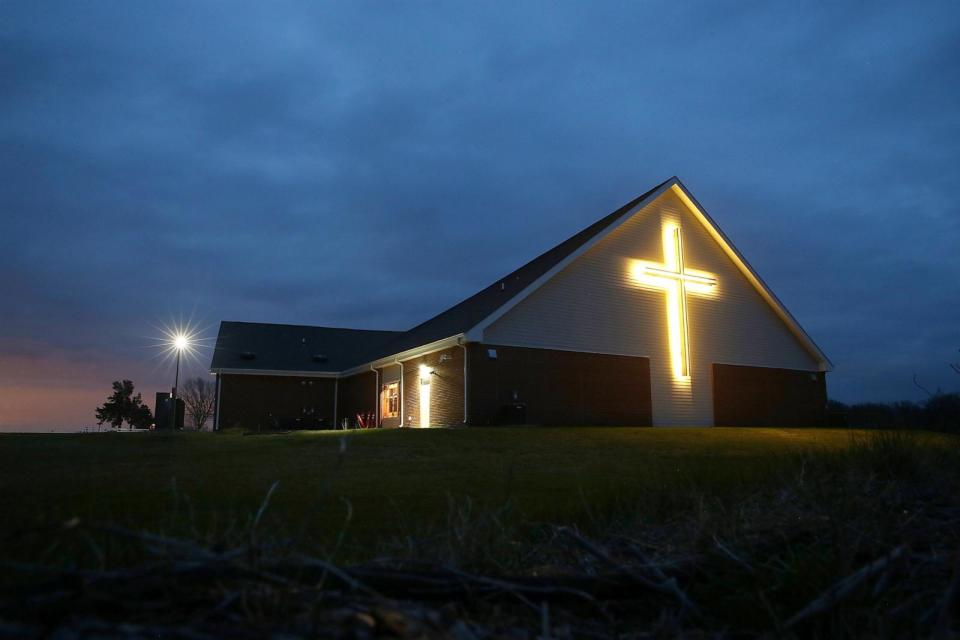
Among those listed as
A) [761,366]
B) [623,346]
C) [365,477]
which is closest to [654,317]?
[623,346]

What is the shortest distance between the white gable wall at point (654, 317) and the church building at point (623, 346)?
47 millimetres

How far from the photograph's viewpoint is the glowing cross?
72.6ft

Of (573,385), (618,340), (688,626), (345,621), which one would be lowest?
(688,626)

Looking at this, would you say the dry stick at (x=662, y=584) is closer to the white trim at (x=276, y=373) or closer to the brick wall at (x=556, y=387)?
the brick wall at (x=556, y=387)

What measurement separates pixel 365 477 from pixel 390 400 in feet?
58.5

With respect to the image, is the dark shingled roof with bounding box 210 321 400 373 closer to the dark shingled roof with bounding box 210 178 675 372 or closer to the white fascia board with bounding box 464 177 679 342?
the dark shingled roof with bounding box 210 178 675 372

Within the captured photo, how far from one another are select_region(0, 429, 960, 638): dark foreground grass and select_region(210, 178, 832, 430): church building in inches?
450

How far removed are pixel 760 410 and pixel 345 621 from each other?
2550cm

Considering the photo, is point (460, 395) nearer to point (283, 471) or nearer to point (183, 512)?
point (283, 471)

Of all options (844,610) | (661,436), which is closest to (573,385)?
(661,436)

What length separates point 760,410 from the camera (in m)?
24.5

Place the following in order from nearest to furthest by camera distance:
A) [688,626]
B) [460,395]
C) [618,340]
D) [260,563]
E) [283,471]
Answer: [260,563], [688,626], [283,471], [460,395], [618,340]

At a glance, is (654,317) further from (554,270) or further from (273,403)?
(273,403)

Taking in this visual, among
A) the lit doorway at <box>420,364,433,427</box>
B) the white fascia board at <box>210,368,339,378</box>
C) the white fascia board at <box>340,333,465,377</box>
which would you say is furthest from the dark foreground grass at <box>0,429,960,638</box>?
the white fascia board at <box>210,368,339,378</box>
